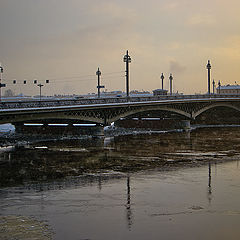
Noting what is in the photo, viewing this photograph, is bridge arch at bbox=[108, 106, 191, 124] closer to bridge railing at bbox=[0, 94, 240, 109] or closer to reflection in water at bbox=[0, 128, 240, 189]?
bridge railing at bbox=[0, 94, 240, 109]

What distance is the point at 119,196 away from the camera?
70.3 feet

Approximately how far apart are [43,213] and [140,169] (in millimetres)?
12313

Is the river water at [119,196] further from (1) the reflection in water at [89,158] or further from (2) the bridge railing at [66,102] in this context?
(2) the bridge railing at [66,102]

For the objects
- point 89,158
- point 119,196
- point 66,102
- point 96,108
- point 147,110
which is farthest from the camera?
point 147,110

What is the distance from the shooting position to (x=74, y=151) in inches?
1587

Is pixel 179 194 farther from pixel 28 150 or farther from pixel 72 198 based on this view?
pixel 28 150

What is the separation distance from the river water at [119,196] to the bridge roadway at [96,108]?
6.91 m

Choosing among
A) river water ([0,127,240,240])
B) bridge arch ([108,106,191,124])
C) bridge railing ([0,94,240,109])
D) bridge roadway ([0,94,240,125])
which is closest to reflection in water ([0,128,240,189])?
river water ([0,127,240,240])

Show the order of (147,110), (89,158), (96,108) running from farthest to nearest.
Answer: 1. (147,110)
2. (96,108)
3. (89,158)

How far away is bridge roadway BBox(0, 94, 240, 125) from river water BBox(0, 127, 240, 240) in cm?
691

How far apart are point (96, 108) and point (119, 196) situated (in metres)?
31.4

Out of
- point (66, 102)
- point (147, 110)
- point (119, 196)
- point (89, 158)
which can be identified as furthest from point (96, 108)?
point (119, 196)

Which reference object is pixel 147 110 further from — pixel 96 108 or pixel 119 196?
pixel 119 196

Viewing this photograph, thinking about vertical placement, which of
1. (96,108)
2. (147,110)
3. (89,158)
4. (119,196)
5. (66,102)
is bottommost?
(119,196)
